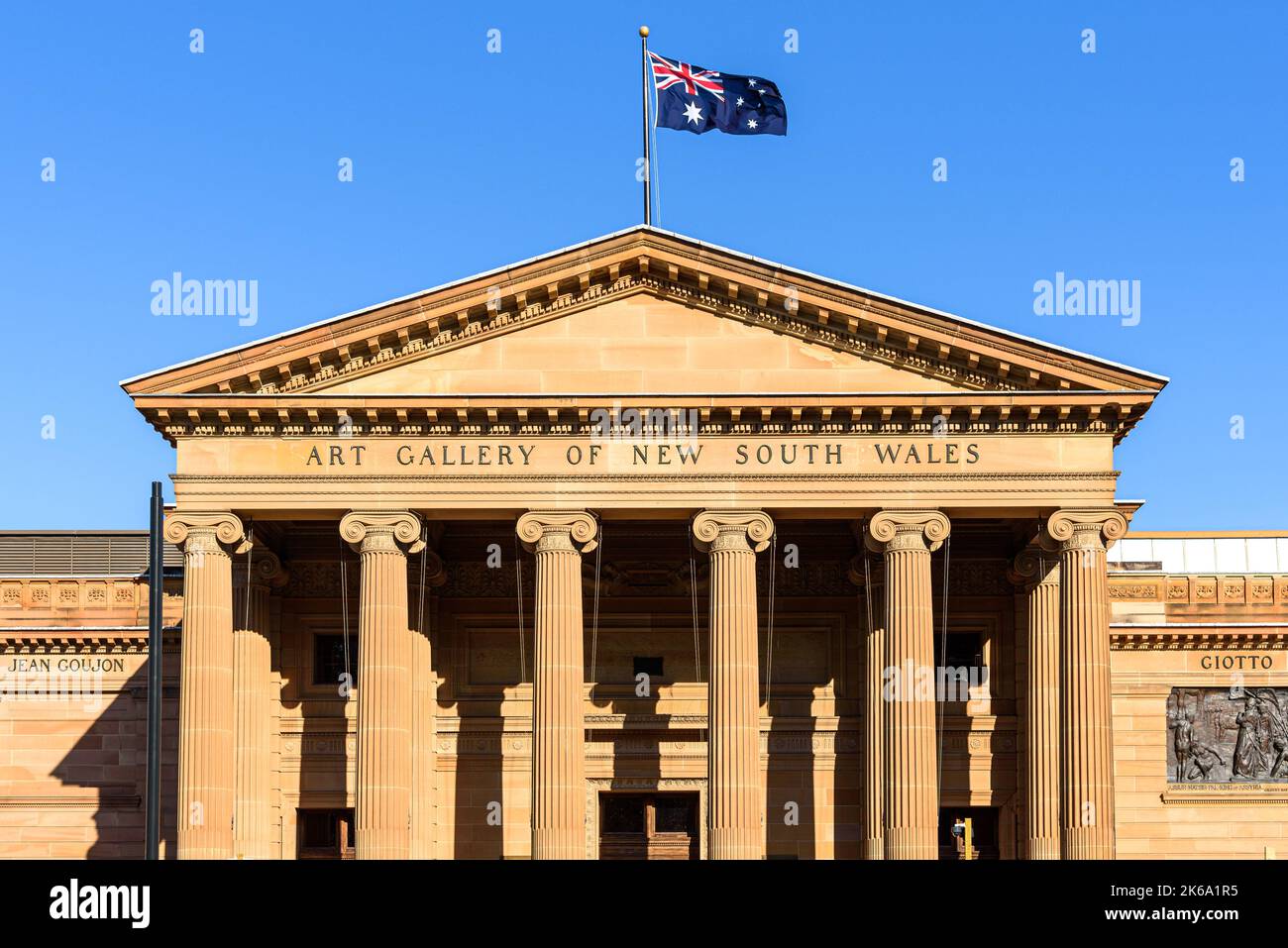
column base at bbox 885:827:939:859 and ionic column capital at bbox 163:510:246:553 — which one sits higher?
ionic column capital at bbox 163:510:246:553

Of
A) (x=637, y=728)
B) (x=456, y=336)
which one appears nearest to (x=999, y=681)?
(x=637, y=728)

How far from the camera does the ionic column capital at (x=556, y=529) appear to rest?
161ft

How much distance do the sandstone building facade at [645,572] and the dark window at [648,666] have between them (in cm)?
7

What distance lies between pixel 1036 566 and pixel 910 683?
18.7ft

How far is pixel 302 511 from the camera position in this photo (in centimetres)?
4925

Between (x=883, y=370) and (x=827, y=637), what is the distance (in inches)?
365

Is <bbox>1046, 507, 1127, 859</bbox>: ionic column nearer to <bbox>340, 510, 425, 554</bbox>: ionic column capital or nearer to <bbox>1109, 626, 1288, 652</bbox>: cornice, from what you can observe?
<bbox>1109, 626, 1288, 652</bbox>: cornice

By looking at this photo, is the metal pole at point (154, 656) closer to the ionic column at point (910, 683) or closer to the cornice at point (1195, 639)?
the ionic column at point (910, 683)

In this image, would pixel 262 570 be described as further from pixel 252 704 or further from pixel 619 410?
pixel 619 410

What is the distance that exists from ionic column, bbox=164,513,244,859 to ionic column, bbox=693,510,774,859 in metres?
11.4

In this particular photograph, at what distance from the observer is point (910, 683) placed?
157 feet

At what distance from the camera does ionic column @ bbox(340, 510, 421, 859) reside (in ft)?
156

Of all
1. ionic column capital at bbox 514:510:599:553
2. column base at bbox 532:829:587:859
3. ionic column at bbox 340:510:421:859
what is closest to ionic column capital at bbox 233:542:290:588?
ionic column at bbox 340:510:421:859
